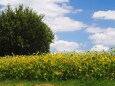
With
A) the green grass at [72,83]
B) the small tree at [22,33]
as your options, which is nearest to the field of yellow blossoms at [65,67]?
the green grass at [72,83]

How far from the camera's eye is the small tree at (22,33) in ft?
149

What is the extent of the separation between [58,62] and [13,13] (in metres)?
27.3

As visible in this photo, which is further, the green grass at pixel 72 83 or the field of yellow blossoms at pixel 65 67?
the field of yellow blossoms at pixel 65 67

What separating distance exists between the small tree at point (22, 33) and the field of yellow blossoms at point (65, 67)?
2144 centimetres

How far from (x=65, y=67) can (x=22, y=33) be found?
25.6 meters

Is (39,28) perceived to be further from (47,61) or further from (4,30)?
(47,61)

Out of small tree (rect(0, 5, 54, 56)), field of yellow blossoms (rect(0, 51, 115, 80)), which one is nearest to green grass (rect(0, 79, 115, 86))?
field of yellow blossoms (rect(0, 51, 115, 80))

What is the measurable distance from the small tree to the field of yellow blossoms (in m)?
21.4

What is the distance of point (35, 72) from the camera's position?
2211 cm

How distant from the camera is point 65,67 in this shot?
21.0m

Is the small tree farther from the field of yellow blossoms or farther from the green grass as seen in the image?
the green grass

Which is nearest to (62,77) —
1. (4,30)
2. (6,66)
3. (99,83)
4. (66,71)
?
(66,71)

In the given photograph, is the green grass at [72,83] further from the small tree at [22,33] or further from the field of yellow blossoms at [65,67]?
the small tree at [22,33]

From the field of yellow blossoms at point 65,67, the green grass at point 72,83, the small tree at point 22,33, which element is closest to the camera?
the green grass at point 72,83
